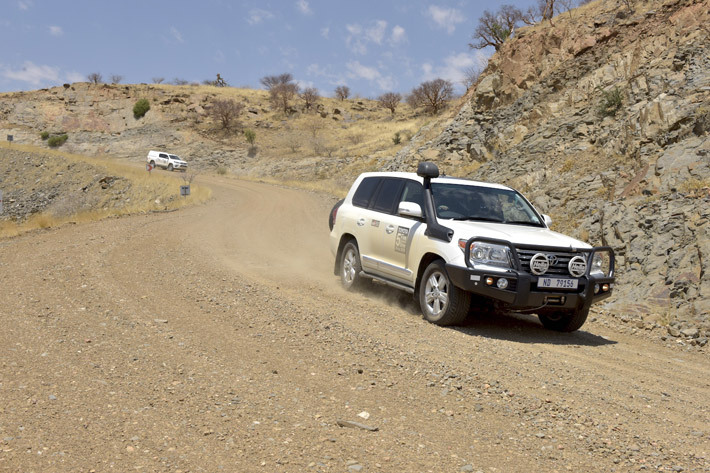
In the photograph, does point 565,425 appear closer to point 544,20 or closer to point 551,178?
point 551,178

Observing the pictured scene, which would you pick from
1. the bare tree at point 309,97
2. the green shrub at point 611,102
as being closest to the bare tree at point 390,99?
the bare tree at point 309,97

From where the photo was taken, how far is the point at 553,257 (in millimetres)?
7570

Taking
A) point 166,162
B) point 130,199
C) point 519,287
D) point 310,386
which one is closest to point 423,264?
point 519,287

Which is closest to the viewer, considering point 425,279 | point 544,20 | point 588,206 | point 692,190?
point 425,279

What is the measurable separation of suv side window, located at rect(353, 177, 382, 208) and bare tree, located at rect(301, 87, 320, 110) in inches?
2695

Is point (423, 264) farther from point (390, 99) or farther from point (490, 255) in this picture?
point (390, 99)

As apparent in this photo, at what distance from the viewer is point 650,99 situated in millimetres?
17156

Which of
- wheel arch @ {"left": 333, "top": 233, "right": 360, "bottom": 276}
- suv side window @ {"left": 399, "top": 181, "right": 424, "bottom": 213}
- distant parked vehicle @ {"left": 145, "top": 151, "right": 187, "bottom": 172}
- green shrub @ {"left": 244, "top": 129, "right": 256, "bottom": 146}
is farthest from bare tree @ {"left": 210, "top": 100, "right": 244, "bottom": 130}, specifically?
suv side window @ {"left": 399, "top": 181, "right": 424, "bottom": 213}

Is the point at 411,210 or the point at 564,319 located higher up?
the point at 411,210

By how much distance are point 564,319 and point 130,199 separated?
90.8 ft

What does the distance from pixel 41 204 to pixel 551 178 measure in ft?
100

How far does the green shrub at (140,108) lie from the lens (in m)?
71.4

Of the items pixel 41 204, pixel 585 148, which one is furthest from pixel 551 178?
pixel 41 204

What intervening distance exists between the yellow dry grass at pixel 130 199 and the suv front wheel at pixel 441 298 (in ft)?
51.2
